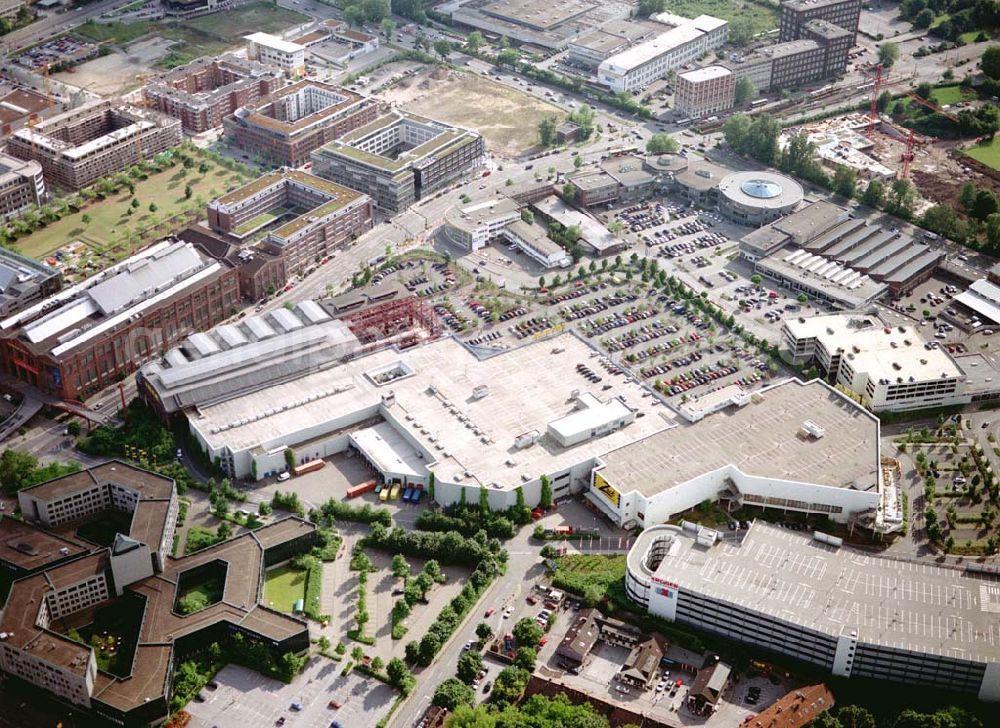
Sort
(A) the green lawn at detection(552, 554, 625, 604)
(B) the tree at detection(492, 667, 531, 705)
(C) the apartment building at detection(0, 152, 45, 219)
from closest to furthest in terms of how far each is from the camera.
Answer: (B) the tree at detection(492, 667, 531, 705) < (A) the green lawn at detection(552, 554, 625, 604) < (C) the apartment building at detection(0, 152, 45, 219)

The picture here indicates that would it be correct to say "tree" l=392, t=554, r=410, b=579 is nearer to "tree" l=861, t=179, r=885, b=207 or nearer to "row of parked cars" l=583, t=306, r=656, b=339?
"row of parked cars" l=583, t=306, r=656, b=339

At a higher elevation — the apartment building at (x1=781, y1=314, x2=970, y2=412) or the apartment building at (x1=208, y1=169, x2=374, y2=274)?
the apartment building at (x1=208, y1=169, x2=374, y2=274)

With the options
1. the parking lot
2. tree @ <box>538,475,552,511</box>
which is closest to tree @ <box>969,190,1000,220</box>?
tree @ <box>538,475,552,511</box>

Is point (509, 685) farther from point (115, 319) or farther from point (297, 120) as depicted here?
point (297, 120)

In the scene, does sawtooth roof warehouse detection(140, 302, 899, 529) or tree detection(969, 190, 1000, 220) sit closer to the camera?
sawtooth roof warehouse detection(140, 302, 899, 529)

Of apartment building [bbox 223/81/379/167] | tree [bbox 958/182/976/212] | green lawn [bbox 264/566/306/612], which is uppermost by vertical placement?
apartment building [bbox 223/81/379/167]

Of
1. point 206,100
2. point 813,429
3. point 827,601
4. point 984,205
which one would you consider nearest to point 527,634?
point 827,601
